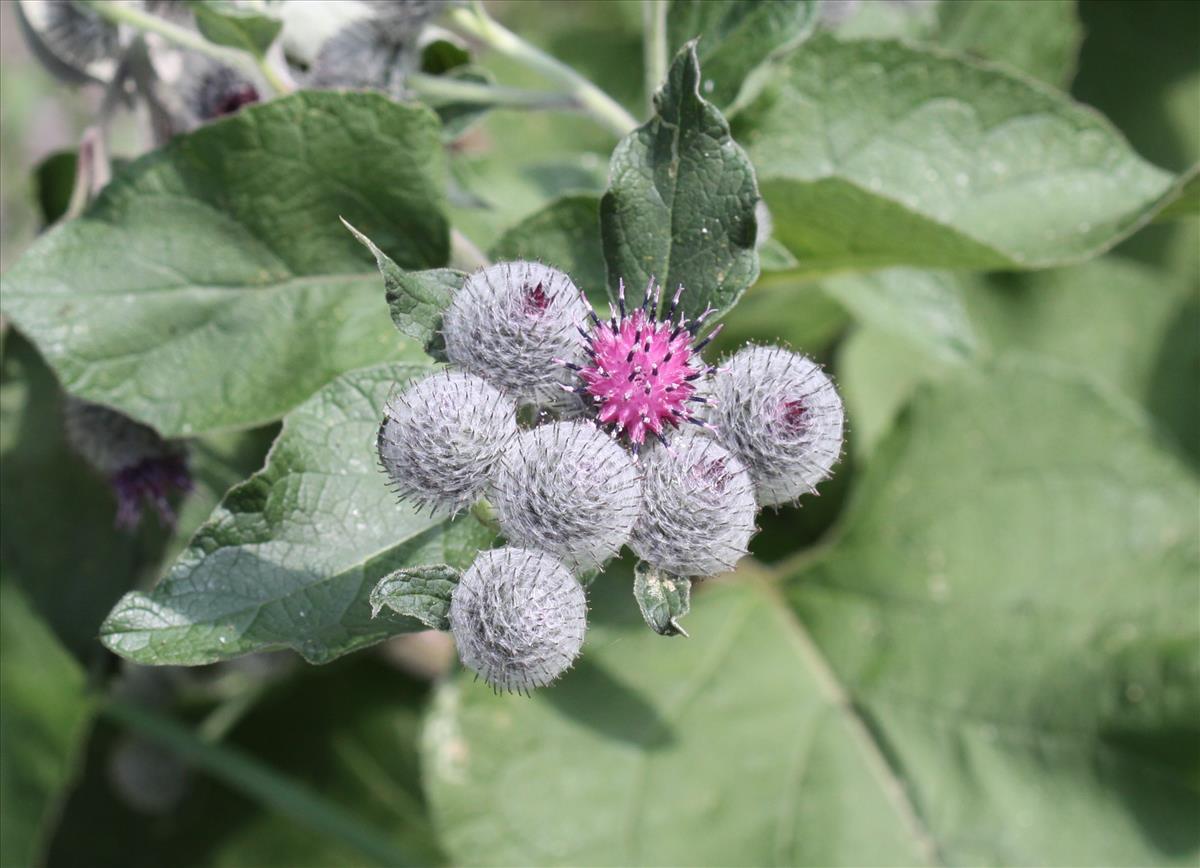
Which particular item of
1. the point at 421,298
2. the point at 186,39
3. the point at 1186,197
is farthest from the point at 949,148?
the point at 186,39

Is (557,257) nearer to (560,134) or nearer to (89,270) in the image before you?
(89,270)

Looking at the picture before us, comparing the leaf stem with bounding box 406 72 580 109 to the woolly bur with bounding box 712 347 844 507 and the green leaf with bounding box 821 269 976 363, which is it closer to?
the green leaf with bounding box 821 269 976 363

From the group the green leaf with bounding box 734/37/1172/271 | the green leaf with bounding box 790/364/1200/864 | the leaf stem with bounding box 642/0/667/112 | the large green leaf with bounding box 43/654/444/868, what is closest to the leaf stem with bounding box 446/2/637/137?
the leaf stem with bounding box 642/0/667/112

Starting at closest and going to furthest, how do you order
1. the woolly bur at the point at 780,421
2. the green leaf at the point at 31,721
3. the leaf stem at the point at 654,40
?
the woolly bur at the point at 780,421, the leaf stem at the point at 654,40, the green leaf at the point at 31,721

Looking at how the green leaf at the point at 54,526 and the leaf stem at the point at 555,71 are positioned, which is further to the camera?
the green leaf at the point at 54,526

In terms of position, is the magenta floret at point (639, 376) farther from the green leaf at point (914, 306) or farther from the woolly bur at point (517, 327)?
the green leaf at point (914, 306)

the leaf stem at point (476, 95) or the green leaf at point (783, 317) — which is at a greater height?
the leaf stem at point (476, 95)

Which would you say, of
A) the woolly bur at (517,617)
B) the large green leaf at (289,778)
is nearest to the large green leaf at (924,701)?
the large green leaf at (289,778)
